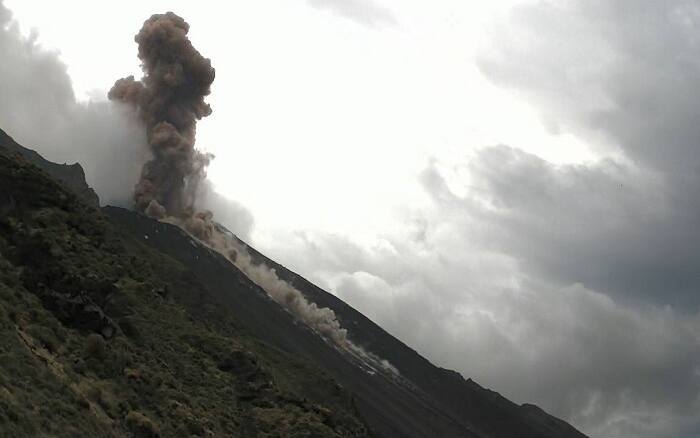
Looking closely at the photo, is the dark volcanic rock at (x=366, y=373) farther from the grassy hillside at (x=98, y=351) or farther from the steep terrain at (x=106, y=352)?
the grassy hillside at (x=98, y=351)

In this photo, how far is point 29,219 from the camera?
41.2m

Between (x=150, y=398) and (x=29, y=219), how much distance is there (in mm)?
13246

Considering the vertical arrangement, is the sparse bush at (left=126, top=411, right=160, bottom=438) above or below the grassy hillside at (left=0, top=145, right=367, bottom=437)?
below

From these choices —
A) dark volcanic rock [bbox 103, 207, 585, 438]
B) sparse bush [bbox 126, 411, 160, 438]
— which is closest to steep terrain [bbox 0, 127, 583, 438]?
sparse bush [bbox 126, 411, 160, 438]

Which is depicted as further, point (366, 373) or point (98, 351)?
point (366, 373)

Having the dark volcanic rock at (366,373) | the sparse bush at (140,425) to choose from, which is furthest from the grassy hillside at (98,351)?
the dark volcanic rock at (366,373)

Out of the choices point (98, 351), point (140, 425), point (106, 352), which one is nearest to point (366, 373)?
point (106, 352)

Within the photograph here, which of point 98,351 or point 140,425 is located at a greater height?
point 98,351

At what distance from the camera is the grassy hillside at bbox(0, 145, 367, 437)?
26.0 meters

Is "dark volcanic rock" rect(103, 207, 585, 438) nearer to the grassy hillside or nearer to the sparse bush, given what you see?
the grassy hillside

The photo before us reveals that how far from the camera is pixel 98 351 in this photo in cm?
3359

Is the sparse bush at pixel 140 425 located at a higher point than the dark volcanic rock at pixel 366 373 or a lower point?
lower

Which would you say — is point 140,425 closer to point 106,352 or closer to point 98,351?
point 98,351

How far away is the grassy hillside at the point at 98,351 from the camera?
26.0m
